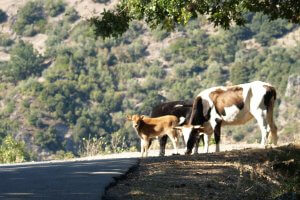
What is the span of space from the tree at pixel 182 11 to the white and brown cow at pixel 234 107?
16.8 ft

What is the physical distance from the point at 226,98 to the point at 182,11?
7669 mm

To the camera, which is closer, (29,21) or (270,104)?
(270,104)

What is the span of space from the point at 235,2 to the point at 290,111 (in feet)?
246

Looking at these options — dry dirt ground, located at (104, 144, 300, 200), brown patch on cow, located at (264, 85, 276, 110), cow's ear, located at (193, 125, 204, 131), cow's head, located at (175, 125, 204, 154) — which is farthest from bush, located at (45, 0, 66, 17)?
dry dirt ground, located at (104, 144, 300, 200)

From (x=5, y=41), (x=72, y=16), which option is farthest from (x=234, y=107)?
(x=72, y=16)

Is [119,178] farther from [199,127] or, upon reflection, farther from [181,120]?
[181,120]

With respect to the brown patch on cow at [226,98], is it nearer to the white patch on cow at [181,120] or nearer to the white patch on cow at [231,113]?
the white patch on cow at [231,113]

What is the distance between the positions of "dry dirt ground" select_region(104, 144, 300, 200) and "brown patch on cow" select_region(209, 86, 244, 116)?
5.66 m

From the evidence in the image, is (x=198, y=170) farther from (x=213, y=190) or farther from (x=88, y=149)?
(x=88, y=149)

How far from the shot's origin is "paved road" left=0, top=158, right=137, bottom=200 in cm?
1203

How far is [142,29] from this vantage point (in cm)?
12875

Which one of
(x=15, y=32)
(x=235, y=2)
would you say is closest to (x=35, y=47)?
(x=15, y=32)

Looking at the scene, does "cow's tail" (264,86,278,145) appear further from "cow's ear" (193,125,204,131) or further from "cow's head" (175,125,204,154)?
"cow's head" (175,125,204,154)

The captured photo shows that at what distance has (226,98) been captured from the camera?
83.0 feet
